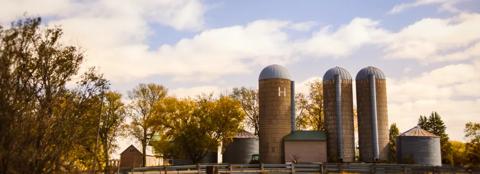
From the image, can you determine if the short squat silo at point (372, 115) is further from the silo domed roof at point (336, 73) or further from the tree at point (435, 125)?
the tree at point (435, 125)

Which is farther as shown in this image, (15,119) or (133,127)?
(133,127)

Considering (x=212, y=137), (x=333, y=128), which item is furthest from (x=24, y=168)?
(x=333, y=128)

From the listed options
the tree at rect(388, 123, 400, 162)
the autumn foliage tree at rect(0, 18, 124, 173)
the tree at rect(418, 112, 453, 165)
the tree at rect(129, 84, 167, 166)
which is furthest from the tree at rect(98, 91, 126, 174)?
the tree at rect(418, 112, 453, 165)

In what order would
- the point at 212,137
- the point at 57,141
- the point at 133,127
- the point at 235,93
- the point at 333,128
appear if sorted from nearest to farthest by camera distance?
the point at 57,141
the point at 212,137
the point at 333,128
the point at 133,127
the point at 235,93

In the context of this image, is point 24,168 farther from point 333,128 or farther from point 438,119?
point 438,119

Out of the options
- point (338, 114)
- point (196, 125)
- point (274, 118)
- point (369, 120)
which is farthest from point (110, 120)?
point (369, 120)

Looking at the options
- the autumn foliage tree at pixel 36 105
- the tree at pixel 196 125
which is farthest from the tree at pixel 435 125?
the autumn foliage tree at pixel 36 105

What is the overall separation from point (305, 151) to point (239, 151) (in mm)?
8391

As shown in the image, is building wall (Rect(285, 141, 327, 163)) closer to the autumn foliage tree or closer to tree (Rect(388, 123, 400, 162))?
tree (Rect(388, 123, 400, 162))

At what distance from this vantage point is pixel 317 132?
59312 millimetres

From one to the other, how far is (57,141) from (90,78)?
3.28 metres

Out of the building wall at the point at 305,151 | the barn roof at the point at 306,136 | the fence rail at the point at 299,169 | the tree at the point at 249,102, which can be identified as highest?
the tree at the point at 249,102

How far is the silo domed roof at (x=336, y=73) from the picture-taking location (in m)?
60.0

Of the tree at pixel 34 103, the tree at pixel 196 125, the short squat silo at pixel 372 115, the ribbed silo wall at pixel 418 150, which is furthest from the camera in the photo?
the short squat silo at pixel 372 115
